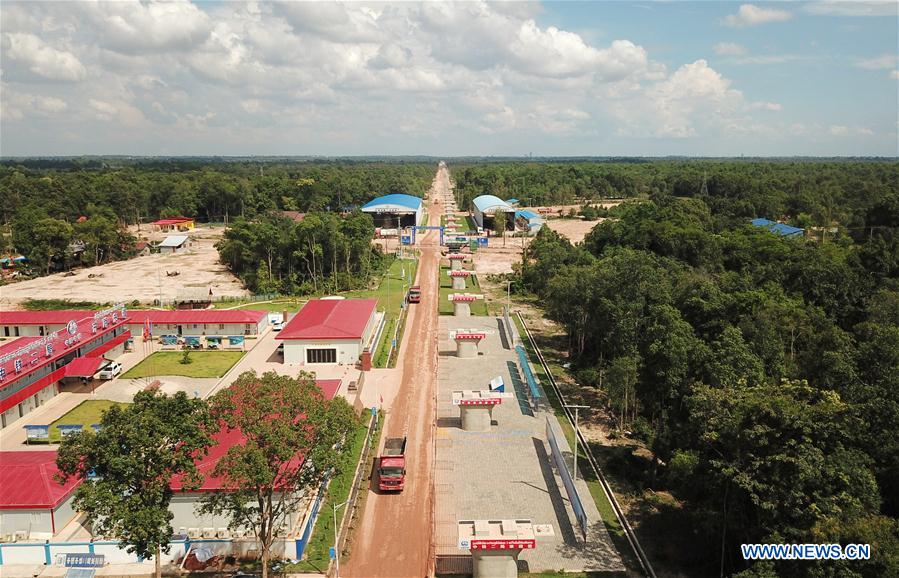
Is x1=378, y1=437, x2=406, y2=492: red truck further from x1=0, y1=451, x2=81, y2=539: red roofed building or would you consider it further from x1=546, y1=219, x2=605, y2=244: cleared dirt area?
x1=546, y1=219, x2=605, y2=244: cleared dirt area

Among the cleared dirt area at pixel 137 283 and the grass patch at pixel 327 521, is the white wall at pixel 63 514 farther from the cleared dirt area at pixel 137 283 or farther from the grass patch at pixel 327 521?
the cleared dirt area at pixel 137 283

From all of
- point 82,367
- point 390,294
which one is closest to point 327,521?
point 82,367

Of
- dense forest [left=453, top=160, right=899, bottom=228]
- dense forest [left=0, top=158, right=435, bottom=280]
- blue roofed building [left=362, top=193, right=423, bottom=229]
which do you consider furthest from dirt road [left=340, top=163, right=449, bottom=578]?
dense forest [left=453, top=160, right=899, bottom=228]

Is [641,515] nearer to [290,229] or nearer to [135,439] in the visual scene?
[135,439]

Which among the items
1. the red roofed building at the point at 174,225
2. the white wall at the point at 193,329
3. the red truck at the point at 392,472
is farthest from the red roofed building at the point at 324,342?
the red roofed building at the point at 174,225

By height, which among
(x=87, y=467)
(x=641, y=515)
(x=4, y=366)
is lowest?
(x=641, y=515)

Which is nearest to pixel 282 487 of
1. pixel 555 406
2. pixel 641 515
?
pixel 641 515
